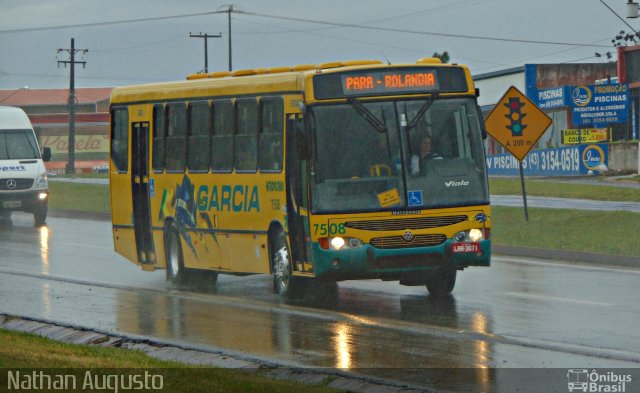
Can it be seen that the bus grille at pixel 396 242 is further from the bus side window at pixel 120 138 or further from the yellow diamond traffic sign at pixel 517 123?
the yellow diamond traffic sign at pixel 517 123

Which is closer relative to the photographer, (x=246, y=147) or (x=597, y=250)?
(x=246, y=147)

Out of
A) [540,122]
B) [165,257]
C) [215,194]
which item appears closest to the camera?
[215,194]

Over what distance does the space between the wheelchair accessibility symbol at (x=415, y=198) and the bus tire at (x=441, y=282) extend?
59.5 inches

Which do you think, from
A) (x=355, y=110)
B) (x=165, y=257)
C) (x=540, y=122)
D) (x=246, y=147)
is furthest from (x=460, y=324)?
(x=540, y=122)

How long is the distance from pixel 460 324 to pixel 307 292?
348cm

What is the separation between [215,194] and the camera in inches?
784

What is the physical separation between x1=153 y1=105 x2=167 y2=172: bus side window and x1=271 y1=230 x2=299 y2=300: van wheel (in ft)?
11.9

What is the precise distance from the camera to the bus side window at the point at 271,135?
59.5 ft

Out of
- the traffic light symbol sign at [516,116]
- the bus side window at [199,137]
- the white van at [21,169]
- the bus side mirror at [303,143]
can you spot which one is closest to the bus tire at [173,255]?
the bus side window at [199,137]

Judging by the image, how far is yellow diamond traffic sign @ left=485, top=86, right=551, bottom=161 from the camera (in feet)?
99.9

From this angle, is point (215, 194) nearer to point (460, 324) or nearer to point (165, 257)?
point (165, 257)

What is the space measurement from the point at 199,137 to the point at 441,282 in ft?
13.9

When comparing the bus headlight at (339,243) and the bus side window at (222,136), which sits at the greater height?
the bus side window at (222,136)

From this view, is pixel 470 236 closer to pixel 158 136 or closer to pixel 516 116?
pixel 158 136
